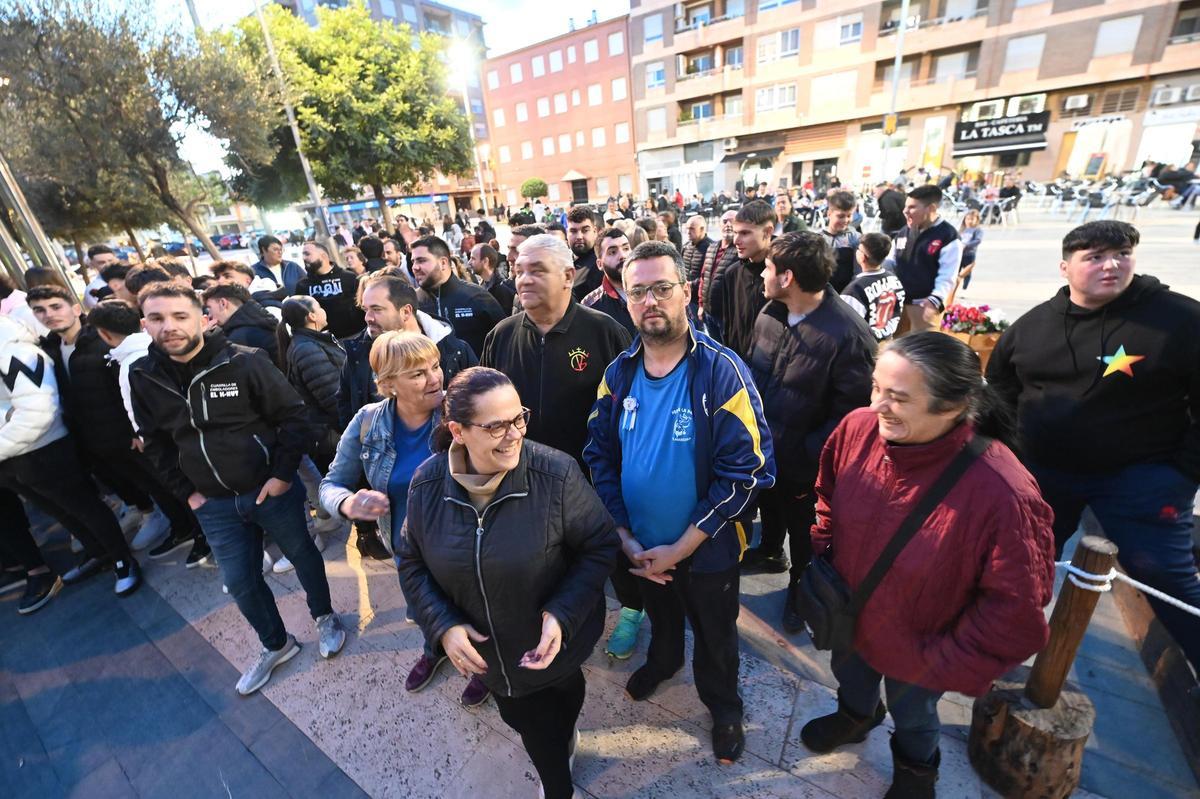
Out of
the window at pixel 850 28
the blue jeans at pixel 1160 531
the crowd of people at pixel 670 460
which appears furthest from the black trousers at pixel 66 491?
the window at pixel 850 28

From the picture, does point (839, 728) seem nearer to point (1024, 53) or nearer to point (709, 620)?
point (709, 620)

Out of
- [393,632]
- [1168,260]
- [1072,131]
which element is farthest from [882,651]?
[1072,131]

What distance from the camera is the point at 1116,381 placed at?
221cm

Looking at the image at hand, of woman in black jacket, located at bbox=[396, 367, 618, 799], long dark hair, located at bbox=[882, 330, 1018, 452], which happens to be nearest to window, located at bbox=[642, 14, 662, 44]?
long dark hair, located at bbox=[882, 330, 1018, 452]

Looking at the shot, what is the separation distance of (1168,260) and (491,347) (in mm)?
12733

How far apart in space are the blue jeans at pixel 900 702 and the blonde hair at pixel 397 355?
215 cm

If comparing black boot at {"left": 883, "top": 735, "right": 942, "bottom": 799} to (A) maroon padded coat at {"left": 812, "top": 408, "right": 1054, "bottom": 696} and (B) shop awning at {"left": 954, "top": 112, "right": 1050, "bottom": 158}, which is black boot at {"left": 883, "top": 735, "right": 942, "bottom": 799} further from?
(B) shop awning at {"left": 954, "top": 112, "right": 1050, "bottom": 158}

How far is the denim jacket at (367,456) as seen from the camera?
236 centimetres

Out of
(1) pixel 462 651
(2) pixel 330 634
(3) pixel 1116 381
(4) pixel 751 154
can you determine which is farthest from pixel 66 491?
(4) pixel 751 154

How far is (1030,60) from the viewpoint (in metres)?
25.9

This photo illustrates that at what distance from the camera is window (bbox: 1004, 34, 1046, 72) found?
84.0ft

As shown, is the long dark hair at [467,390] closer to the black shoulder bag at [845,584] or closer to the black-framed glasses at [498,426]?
the black-framed glasses at [498,426]

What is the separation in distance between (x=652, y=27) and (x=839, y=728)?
42.4m

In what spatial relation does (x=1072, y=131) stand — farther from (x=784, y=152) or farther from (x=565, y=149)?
(x=565, y=149)
